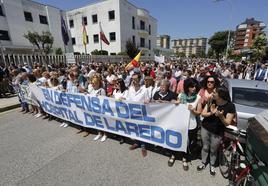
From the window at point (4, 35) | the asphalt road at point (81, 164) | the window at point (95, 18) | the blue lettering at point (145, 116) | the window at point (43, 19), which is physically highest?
the window at point (95, 18)

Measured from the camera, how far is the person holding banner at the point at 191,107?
3.10 meters

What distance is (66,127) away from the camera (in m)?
5.20

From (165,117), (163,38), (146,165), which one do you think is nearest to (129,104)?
(165,117)

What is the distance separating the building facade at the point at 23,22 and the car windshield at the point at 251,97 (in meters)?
25.2

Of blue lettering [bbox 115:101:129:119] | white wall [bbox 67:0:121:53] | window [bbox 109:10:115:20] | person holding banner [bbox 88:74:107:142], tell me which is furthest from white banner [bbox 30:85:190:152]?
window [bbox 109:10:115:20]

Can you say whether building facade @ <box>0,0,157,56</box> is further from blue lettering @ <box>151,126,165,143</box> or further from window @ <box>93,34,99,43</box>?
blue lettering @ <box>151,126,165,143</box>

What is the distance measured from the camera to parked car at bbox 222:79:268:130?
11.2 feet

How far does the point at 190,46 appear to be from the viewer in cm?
18012

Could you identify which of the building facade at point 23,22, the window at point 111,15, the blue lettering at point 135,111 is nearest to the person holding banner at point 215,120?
the blue lettering at point 135,111

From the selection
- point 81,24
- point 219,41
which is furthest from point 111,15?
point 219,41

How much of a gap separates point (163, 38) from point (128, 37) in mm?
100612

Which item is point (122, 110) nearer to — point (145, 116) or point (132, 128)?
point (132, 128)

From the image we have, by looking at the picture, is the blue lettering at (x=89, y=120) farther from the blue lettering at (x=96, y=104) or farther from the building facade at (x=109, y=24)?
the building facade at (x=109, y=24)

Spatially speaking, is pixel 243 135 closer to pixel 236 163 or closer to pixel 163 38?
pixel 236 163
